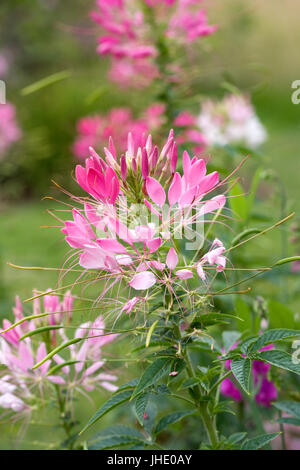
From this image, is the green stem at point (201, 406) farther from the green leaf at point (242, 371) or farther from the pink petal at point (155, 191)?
the pink petal at point (155, 191)

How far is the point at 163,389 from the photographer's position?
0.54 meters

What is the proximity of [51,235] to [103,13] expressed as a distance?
201cm

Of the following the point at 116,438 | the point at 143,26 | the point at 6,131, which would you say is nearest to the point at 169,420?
the point at 116,438

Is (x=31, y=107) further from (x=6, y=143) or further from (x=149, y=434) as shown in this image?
(x=149, y=434)

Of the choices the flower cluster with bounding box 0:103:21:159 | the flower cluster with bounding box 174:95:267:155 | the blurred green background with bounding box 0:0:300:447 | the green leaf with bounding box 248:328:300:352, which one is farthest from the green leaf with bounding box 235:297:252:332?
the flower cluster with bounding box 0:103:21:159

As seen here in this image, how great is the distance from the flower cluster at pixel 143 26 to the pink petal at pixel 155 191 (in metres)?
0.67

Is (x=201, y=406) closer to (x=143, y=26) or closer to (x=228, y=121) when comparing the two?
(x=143, y=26)

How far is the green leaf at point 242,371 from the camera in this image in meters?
0.47

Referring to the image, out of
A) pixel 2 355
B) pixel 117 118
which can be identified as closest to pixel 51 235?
pixel 117 118

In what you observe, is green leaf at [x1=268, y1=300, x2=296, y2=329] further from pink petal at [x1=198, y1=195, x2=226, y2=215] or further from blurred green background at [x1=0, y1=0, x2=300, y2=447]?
blurred green background at [x1=0, y1=0, x2=300, y2=447]

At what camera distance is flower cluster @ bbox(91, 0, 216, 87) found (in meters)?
1.11

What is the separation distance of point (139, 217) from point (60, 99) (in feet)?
11.5

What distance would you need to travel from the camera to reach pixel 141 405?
50 centimetres

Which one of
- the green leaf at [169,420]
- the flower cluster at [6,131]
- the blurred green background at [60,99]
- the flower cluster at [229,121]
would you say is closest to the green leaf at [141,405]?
the green leaf at [169,420]
